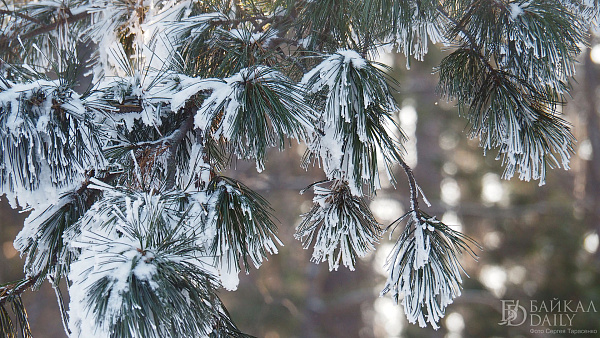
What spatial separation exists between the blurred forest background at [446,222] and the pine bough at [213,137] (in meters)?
4.09

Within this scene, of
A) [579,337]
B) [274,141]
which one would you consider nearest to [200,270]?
[274,141]

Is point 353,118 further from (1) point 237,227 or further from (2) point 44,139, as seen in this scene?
(2) point 44,139

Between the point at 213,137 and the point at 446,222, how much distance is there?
5.49 metres

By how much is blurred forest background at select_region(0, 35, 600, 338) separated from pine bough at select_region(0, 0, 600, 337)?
4094 mm

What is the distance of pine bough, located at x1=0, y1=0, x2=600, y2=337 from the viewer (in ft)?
2.48

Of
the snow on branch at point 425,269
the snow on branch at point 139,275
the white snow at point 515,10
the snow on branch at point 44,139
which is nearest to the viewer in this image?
the snow on branch at point 139,275

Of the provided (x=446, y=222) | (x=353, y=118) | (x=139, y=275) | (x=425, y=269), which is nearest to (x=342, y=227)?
(x=425, y=269)

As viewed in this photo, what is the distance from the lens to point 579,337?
5.11 meters

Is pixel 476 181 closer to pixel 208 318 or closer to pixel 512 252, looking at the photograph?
pixel 512 252

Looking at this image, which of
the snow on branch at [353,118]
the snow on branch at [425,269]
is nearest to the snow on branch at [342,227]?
the snow on branch at [425,269]

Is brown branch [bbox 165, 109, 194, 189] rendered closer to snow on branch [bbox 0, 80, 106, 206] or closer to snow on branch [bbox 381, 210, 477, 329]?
snow on branch [bbox 0, 80, 106, 206]

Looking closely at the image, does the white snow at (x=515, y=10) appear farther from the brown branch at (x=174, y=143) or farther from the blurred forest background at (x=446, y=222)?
the blurred forest background at (x=446, y=222)

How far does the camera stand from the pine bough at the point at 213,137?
75cm

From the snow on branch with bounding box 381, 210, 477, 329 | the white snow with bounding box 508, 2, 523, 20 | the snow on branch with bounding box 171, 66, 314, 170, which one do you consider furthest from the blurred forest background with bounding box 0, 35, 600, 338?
the snow on branch with bounding box 171, 66, 314, 170
